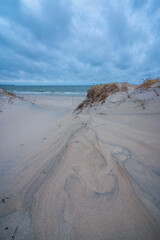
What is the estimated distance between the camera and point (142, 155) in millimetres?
1278

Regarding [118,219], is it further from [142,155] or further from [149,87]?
[149,87]

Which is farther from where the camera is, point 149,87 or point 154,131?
point 149,87

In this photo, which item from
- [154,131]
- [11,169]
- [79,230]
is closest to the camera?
[79,230]

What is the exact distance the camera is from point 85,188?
38.7 inches

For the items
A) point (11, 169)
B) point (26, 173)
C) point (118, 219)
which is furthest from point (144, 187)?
point (11, 169)

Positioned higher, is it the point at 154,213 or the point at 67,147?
the point at 67,147

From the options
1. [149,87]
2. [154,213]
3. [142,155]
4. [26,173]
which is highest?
[149,87]

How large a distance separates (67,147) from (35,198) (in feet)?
2.77

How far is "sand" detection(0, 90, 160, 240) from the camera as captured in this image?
70 centimetres

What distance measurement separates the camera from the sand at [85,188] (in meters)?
0.70

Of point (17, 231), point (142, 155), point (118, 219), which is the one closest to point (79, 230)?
point (118, 219)

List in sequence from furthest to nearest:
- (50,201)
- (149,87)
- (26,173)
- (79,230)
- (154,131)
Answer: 1. (149,87)
2. (154,131)
3. (26,173)
4. (50,201)
5. (79,230)

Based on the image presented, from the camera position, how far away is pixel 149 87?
3.11m

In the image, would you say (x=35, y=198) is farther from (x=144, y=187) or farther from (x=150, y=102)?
(x=150, y=102)
